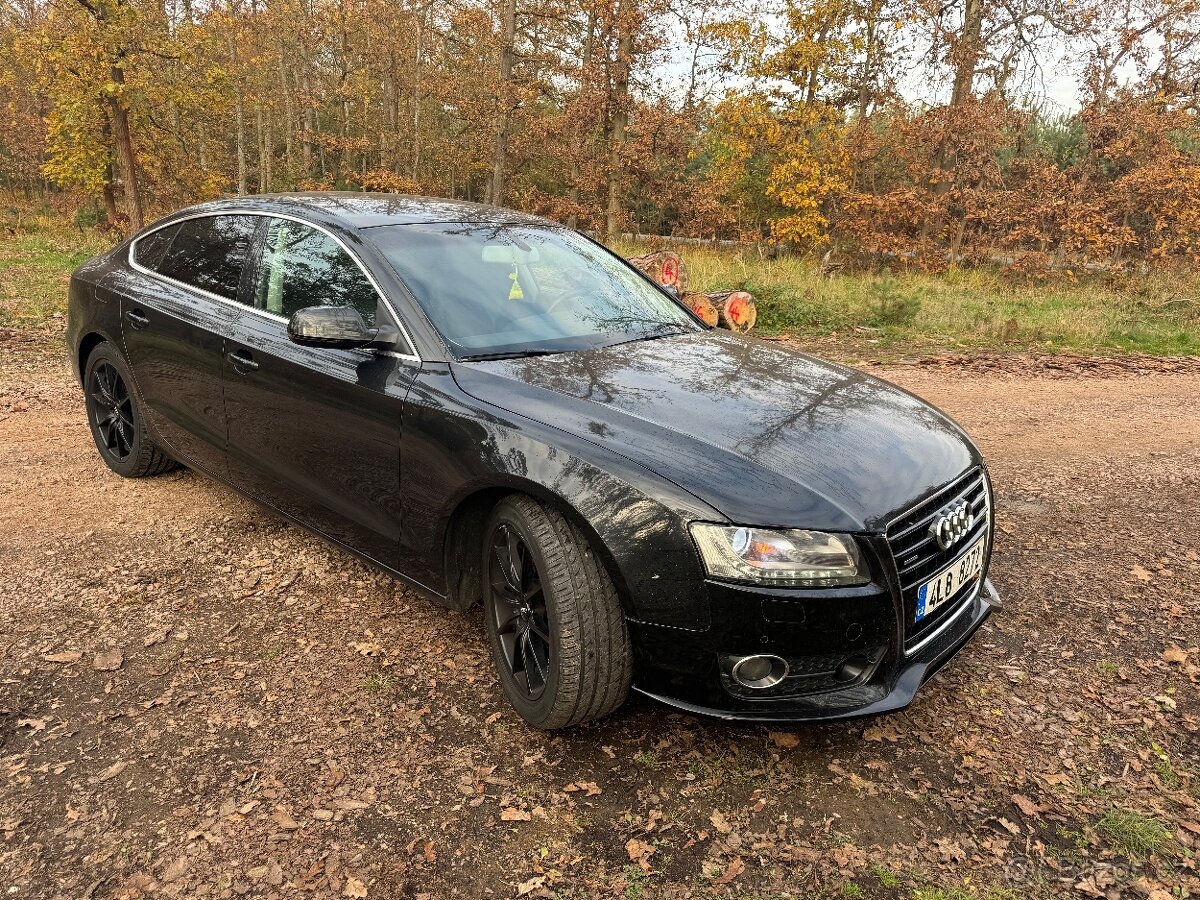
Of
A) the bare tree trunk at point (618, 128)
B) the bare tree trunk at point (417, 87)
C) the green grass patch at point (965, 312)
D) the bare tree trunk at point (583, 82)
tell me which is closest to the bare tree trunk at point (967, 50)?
the green grass patch at point (965, 312)

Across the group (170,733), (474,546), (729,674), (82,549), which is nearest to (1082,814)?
(729,674)

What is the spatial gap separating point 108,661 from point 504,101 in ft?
60.1

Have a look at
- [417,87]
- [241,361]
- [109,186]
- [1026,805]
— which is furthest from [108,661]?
[417,87]

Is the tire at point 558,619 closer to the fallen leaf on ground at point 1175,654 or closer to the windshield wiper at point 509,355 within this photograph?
the windshield wiper at point 509,355

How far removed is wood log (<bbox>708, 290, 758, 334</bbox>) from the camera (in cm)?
1014

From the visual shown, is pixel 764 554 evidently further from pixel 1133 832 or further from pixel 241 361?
pixel 241 361

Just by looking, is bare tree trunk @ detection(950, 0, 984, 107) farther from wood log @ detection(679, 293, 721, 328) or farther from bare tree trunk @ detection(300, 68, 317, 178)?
bare tree trunk @ detection(300, 68, 317, 178)

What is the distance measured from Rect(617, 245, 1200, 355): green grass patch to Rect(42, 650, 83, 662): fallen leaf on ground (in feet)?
29.0

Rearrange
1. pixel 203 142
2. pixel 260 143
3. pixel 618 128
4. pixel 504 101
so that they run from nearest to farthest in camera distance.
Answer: pixel 504 101 < pixel 618 128 < pixel 203 142 < pixel 260 143

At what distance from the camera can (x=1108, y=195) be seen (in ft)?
61.5

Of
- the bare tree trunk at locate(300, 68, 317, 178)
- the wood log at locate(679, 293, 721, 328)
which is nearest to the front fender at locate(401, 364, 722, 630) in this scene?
the wood log at locate(679, 293, 721, 328)

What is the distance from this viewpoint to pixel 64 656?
9.87 ft

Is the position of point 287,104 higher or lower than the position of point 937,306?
higher

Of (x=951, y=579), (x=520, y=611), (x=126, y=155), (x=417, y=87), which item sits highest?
(x=417, y=87)
